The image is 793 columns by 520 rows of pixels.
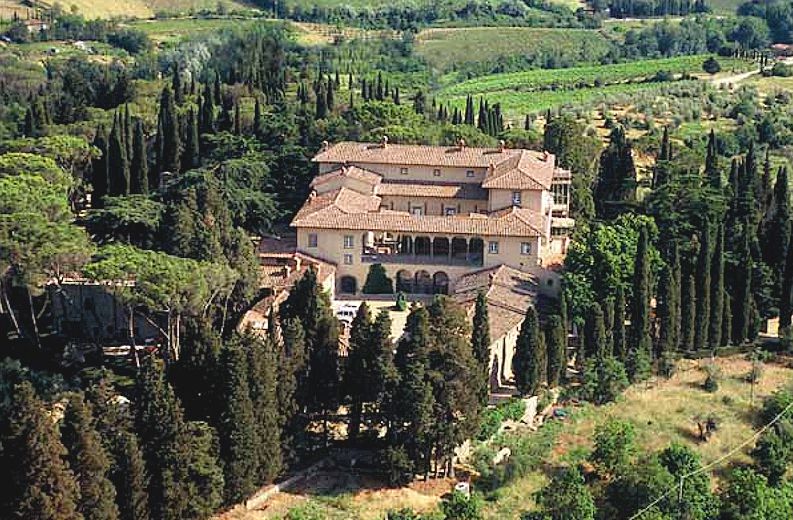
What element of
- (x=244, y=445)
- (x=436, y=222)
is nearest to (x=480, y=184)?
(x=436, y=222)

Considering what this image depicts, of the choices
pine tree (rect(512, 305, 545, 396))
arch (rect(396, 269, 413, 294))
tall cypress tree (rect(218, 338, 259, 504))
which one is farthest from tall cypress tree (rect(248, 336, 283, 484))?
arch (rect(396, 269, 413, 294))

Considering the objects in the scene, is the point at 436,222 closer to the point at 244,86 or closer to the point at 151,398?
the point at 151,398

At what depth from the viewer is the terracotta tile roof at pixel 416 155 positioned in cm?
6106

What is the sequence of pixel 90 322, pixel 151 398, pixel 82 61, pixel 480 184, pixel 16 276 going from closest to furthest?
1. pixel 151 398
2. pixel 16 276
3. pixel 90 322
4. pixel 480 184
5. pixel 82 61

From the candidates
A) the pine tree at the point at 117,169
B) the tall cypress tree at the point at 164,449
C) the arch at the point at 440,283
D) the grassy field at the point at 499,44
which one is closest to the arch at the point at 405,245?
the arch at the point at 440,283

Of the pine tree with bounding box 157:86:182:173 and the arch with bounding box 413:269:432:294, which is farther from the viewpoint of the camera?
the pine tree with bounding box 157:86:182:173

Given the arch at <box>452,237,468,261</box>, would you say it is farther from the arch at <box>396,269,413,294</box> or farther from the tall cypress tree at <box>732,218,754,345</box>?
the tall cypress tree at <box>732,218,754,345</box>

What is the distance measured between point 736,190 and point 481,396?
88.3 ft

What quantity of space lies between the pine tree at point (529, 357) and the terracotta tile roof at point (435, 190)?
16.6 m

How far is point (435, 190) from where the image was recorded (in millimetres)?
60312

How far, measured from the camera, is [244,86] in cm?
8788

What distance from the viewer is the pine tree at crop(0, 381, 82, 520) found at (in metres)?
31.2

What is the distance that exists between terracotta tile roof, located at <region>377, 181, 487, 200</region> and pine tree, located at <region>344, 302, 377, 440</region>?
2010 centimetres

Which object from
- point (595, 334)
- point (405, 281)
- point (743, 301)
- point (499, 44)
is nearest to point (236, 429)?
point (595, 334)
